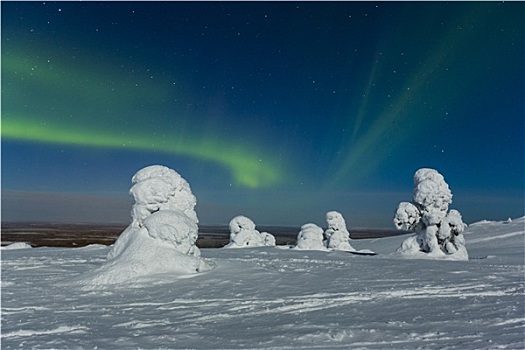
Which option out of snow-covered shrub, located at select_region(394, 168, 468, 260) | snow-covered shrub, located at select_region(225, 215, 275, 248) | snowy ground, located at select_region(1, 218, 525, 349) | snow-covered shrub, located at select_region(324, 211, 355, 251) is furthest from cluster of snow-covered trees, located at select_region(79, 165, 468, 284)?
snow-covered shrub, located at select_region(225, 215, 275, 248)

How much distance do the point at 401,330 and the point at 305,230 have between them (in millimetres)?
22957

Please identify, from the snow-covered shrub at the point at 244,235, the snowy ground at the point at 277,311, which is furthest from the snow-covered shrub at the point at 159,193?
the snow-covered shrub at the point at 244,235

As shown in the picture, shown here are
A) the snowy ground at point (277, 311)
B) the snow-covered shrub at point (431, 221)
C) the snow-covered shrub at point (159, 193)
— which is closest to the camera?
the snowy ground at point (277, 311)

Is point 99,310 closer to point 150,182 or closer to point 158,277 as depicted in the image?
point 158,277

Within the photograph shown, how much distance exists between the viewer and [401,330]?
5570mm

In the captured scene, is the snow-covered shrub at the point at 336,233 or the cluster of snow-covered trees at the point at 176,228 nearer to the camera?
the cluster of snow-covered trees at the point at 176,228

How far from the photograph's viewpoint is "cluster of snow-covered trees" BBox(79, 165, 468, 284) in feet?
36.9

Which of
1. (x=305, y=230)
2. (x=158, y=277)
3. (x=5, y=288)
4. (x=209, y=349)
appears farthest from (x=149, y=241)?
(x=305, y=230)

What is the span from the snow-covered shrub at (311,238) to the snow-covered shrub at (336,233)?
1.85ft

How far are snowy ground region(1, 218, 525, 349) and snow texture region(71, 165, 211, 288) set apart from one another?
67 centimetres

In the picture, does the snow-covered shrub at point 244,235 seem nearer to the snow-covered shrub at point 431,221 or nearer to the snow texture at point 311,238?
the snow texture at point 311,238

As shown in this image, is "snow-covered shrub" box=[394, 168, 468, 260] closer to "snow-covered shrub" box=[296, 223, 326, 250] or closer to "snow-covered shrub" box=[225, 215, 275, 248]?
"snow-covered shrub" box=[296, 223, 326, 250]

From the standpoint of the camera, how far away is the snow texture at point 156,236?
10.9 metres

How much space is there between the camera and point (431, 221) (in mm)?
17906
